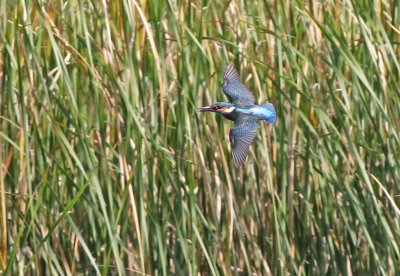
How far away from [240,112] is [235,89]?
11 cm

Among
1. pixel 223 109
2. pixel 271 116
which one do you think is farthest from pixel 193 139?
pixel 271 116

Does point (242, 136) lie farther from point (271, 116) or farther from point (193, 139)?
point (193, 139)

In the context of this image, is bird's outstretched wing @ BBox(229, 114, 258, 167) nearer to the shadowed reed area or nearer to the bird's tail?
the bird's tail

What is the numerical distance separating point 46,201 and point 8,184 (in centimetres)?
12

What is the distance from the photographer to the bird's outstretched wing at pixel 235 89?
8.33 ft

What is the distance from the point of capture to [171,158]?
8.75 ft

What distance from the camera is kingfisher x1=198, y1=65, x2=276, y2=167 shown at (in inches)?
89.7

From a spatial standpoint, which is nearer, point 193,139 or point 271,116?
point 271,116

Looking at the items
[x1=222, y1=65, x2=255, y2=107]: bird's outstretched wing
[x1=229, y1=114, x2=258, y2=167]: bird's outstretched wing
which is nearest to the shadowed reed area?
[x1=222, y1=65, x2=255, y2=107]: bird's outstretched wing

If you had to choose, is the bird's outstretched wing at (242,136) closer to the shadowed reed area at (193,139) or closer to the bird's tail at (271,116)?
the bird's tail at (271,116)

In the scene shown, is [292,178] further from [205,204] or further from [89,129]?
[89,129]

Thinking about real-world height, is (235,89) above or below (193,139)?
above

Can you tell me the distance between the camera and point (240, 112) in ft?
8.08

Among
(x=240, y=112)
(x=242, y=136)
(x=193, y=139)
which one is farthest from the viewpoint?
(x=193, y=139)
